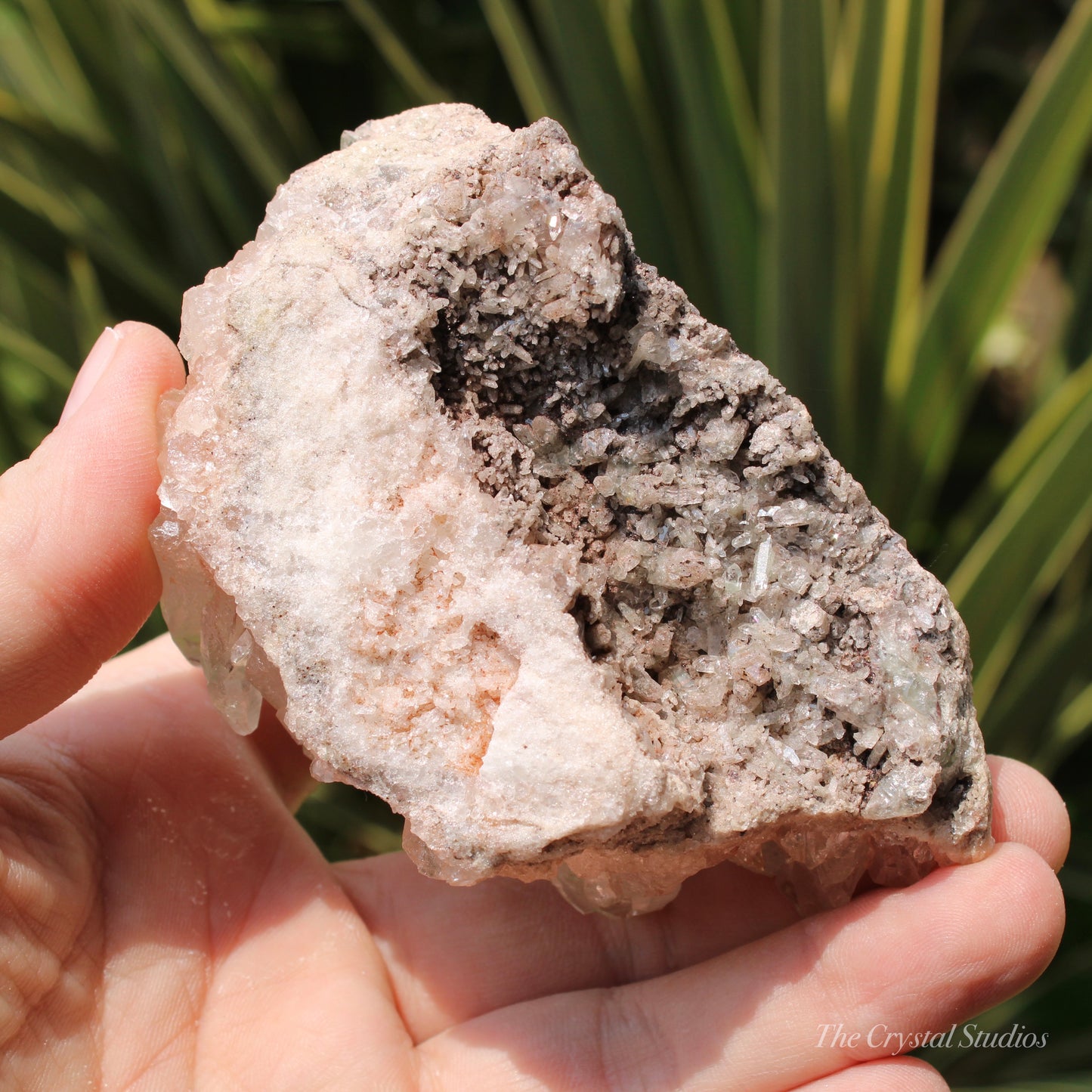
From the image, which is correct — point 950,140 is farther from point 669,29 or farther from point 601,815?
point 601,815

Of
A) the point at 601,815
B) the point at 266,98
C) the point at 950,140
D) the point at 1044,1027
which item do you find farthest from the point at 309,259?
the point at 950,140

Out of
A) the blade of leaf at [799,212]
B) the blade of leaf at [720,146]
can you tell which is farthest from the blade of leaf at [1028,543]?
the blade of leaf at [720,146]

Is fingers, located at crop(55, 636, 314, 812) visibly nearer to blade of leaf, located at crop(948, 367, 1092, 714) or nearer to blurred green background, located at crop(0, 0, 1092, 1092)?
blurred green background, located at crop(0, 0, 1092, 1092)

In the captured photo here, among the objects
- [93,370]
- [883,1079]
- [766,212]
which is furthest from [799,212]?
[883,1079]

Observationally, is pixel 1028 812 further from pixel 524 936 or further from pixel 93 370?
pixel 93 370

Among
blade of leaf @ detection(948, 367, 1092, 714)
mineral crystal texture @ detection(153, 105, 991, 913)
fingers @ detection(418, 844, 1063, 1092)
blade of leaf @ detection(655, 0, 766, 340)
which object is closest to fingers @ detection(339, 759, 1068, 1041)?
fingers @ detection(418, 844, 1063, 1092)

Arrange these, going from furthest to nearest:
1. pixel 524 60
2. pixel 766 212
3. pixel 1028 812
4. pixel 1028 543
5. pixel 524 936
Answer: pixel 766 212
pixel 524 60
pixel 1028 543
pixel 524 936
pixel 1028 812

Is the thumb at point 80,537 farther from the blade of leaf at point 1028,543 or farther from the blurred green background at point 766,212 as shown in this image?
the blade of leaf at point 1028,543
